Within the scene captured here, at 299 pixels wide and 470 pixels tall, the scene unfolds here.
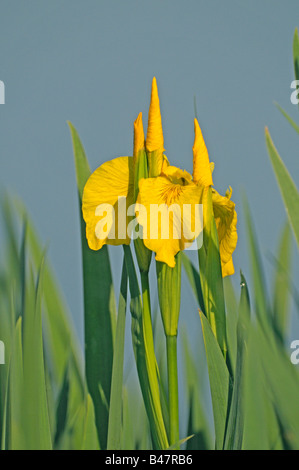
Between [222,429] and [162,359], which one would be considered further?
[162,359]

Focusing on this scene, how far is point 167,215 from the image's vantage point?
0.93ft

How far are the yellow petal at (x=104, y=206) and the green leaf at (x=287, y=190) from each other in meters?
0.09

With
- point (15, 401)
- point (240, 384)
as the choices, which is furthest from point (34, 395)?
point (240, 384)

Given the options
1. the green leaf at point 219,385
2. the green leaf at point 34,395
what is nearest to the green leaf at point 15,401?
the green leaf at point 34,395

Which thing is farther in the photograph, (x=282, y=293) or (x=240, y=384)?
(x=282, y=293)

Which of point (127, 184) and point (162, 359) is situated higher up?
point (127, 184)

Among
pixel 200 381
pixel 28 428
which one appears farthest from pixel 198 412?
pixel 28 428

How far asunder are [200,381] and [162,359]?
0.04 m

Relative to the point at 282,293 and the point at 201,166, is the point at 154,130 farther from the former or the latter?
the point at 282,293

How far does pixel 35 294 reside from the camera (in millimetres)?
295

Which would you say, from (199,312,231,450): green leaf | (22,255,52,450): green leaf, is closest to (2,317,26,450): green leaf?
(22,255,52,450): green leaf

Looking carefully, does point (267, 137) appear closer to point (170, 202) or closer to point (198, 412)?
point (170, 202)

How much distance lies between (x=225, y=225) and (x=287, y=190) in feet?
0.15

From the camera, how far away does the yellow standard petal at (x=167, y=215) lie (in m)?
0.27
